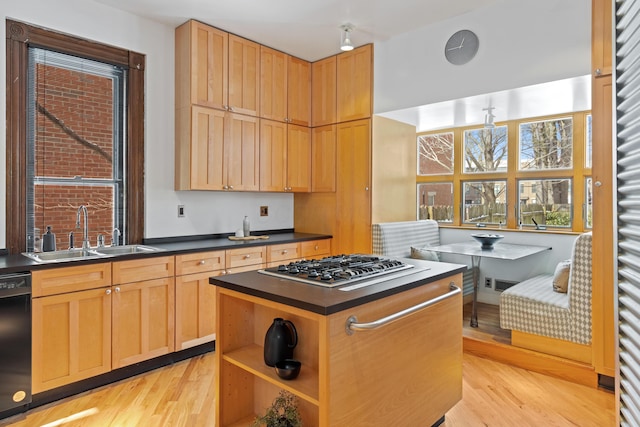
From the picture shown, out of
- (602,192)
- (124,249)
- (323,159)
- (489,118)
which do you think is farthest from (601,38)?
(124,249)

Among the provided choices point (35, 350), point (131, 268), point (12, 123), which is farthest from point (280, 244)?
point (12, 123)

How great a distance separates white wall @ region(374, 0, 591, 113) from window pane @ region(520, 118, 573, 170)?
1.29 meters

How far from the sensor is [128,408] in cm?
240

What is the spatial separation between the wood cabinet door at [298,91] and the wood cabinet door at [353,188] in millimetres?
469

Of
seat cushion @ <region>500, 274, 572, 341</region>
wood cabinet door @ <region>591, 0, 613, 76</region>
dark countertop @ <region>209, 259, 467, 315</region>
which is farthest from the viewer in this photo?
seat cushion @ <region>500, 274, 572, 341</region>

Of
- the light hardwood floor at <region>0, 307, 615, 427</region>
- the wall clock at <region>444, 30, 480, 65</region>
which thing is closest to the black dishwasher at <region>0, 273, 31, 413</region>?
the light hardwood floor at <region>0, 307, 615, 427</region>

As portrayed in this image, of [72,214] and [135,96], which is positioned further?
[135,96]

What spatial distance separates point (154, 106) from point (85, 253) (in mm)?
1375

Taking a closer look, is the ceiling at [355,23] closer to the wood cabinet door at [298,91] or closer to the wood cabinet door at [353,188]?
the wood cabinet door at [298,91]

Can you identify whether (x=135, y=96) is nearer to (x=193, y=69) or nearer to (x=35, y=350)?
(x=193, y=69)

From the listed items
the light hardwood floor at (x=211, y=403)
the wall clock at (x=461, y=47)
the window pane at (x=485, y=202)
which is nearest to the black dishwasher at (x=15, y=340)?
the light hardwood floor at (x=211, y=403)

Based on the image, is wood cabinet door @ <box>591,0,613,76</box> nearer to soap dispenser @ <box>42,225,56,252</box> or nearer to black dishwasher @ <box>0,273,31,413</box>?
black dishwasher @ <box>0,273,31,413</box>

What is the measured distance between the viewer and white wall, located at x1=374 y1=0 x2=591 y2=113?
2818 mm

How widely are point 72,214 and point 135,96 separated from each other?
1106 millimetres
